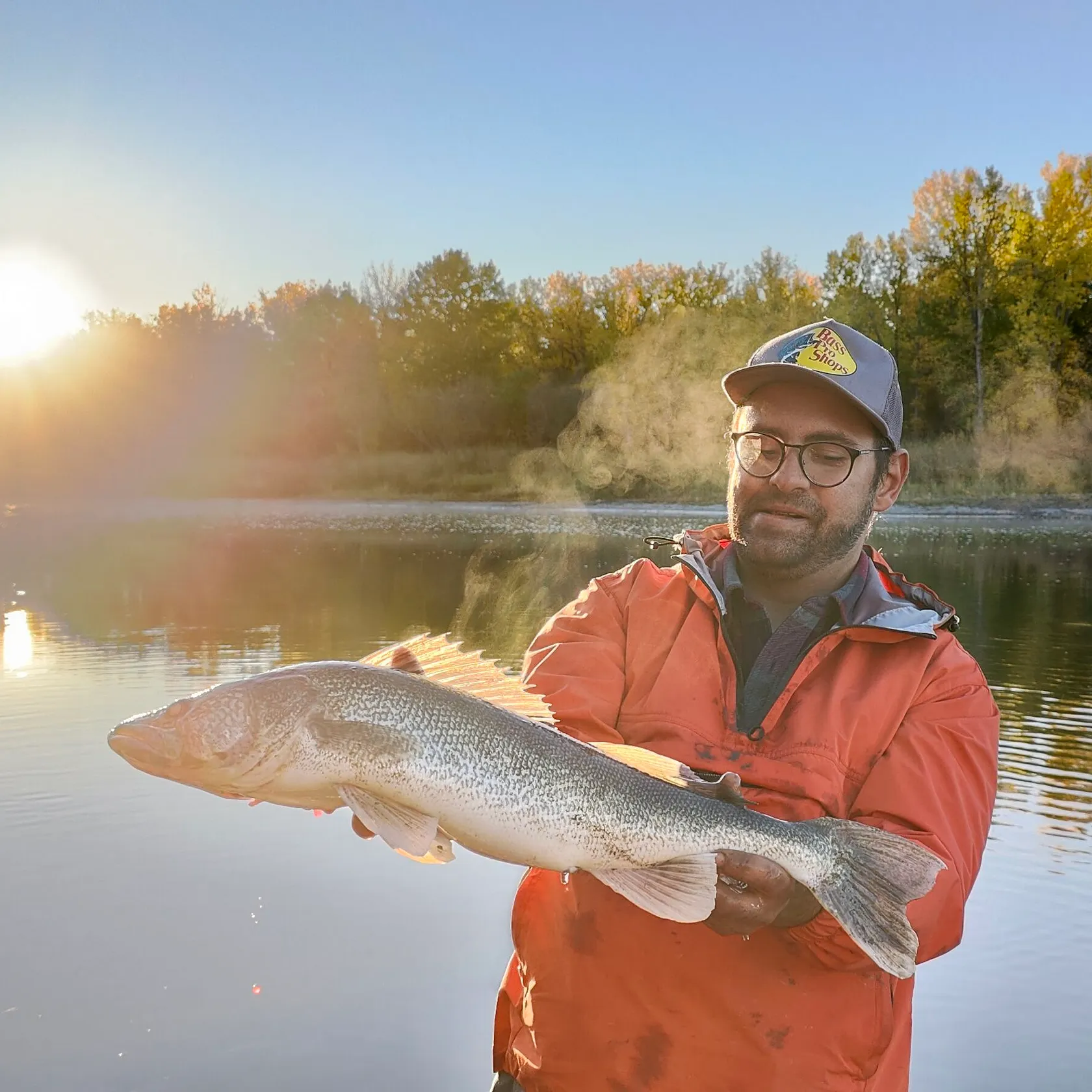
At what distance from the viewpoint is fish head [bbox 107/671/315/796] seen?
8.43ft

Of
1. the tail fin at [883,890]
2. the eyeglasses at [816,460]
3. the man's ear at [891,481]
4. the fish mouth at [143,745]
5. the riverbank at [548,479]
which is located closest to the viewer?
the tail fin at [883,890]

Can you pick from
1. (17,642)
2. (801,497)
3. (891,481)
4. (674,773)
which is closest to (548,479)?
(17,642)

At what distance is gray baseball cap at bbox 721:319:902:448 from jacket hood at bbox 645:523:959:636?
44 centimetres

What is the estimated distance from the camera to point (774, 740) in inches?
111

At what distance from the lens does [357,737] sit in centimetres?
257

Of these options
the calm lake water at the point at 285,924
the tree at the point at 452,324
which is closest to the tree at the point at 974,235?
the tree at the point at 452,324

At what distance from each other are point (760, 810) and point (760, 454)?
1044mm

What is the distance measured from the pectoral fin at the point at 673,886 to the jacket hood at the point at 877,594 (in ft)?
2.38

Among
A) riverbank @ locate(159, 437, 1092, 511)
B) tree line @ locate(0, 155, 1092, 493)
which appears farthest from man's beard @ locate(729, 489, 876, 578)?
tree line @ locate(0, 155, 1092, 493)

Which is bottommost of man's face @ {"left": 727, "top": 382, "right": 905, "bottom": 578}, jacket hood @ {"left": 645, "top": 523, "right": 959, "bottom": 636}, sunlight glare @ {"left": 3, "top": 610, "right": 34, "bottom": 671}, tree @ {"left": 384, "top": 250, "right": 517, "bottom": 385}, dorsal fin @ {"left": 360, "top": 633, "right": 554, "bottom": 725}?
sunlight glare @ {"left": 3, "top": 610, "right": 34, "bottom": 671}

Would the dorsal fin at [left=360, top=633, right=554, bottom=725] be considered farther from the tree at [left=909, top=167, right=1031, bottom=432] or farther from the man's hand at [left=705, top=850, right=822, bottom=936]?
the tree at [left=909, top=167, right=1031, bottom=432]

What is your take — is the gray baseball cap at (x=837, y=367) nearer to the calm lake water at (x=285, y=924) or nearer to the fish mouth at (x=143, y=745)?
the fish mouth at (x=143, y=745)

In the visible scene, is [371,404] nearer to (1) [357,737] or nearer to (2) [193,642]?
(2) [193,642]

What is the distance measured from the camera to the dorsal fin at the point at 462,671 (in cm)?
275
